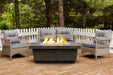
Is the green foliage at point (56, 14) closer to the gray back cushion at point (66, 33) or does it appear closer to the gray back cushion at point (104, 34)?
the gray back cushion at point (66, 33)

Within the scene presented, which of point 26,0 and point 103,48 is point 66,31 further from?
point 26,0

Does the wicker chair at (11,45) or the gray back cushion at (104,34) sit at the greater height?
the gray back cushion at (104,34)

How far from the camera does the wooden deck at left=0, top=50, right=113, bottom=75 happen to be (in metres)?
4.21

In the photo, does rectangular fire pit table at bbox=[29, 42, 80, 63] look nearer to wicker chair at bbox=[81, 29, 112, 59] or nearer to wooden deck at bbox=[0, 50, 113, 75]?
wooden deck at bbox=[0, 50, 113, 75]

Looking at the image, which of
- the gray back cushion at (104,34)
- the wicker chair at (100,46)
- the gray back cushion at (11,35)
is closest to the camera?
the wicker chair at (100,46)

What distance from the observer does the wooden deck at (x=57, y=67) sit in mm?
4215

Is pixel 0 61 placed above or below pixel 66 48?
below

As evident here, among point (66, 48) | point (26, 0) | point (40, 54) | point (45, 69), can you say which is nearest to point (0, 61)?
point (40, 54)

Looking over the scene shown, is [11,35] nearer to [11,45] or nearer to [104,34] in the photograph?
[11,45]

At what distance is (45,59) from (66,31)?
5.79 ft

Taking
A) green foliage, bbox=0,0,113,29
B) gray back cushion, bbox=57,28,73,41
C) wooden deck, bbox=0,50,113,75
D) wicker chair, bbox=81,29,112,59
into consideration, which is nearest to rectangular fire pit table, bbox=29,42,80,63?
wooden deck, bbox=0,50,113,75

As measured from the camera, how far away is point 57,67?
470cm

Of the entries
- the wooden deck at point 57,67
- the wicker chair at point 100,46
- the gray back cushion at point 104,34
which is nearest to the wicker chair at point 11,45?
the wooden deck at point 57,67

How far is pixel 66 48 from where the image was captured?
196 inches
